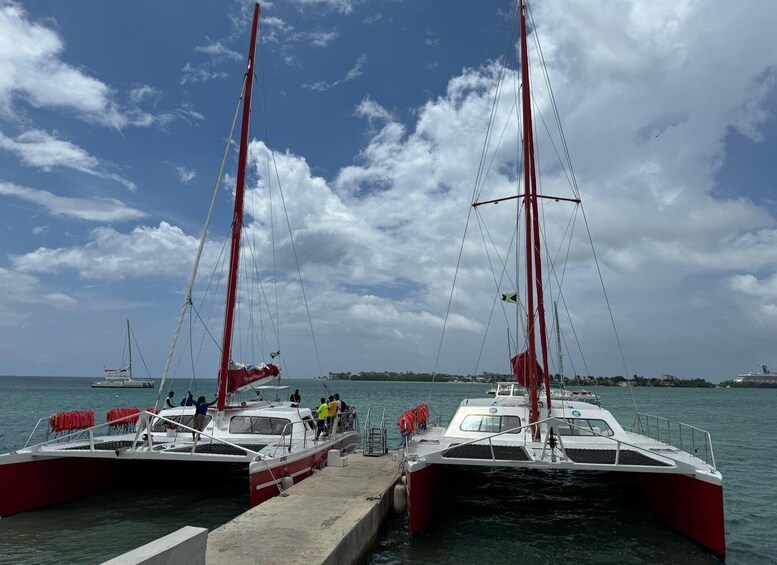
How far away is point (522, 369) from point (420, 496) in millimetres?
6277

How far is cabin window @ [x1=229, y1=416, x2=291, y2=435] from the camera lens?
14.6 meters

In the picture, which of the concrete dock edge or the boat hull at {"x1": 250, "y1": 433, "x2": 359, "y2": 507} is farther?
the boat hull at {"x1": 250, "y1": 433, "x2": 359, "y2": 507}

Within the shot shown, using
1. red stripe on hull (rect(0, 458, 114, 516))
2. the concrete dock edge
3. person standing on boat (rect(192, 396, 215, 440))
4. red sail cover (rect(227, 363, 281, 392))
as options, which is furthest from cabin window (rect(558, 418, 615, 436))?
red stripe on hull (rect(0, 458, 114, 516))

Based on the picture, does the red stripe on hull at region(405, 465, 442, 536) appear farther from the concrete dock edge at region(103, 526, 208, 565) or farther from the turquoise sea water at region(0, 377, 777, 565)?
the concrete dock edge at region(103, 526, 208, 565)

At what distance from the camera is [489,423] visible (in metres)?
14.2

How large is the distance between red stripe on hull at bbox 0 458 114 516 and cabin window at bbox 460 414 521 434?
8.76 metres

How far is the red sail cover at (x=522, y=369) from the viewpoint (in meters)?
14.9

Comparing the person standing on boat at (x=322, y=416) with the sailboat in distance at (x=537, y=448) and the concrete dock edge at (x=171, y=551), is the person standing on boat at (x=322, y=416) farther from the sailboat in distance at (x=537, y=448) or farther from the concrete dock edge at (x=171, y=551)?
the concrete dock edge at (x=171, y=551)

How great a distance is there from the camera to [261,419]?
14.8 meters

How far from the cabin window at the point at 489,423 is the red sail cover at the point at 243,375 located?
6273 mm

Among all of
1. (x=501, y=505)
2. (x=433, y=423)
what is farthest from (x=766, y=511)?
(x=433, y=423)

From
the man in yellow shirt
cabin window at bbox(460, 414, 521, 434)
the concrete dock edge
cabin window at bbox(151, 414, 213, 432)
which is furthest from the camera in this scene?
the man in yellow shirt

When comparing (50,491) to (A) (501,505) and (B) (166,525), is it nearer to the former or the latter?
(B) (166,525)

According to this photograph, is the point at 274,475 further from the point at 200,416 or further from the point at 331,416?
the point at 331,416
